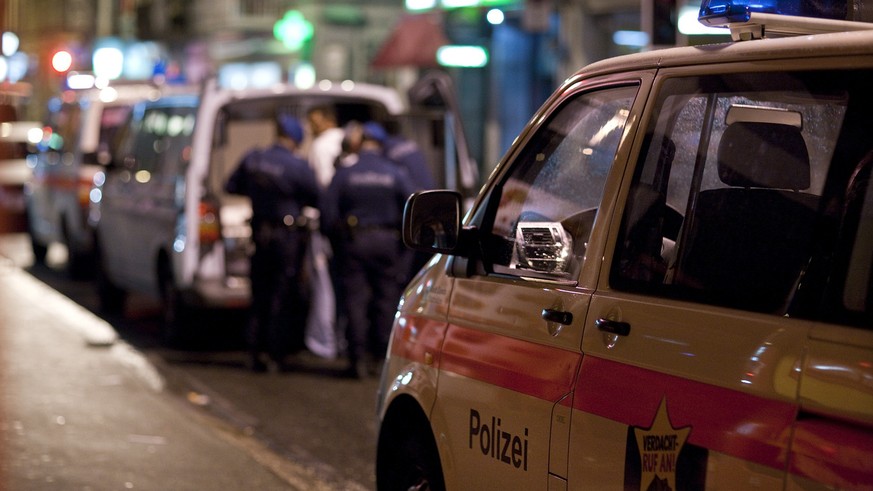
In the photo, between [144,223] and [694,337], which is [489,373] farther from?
[144,223]

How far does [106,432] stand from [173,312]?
3.10 meters

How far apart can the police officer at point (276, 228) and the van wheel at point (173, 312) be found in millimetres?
864

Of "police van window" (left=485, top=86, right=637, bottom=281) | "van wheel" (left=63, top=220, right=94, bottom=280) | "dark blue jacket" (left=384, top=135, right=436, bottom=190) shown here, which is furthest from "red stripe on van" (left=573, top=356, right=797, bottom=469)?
"van wheel" (left=63, top=220, right=94, bottom=280)

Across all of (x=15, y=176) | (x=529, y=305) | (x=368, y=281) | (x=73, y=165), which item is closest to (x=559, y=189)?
(x=529, y=305)

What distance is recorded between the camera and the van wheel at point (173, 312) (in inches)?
425

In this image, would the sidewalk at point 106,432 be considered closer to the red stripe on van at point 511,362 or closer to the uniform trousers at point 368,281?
the uniform trousers at point 368,281

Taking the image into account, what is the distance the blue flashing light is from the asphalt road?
12.4 feet

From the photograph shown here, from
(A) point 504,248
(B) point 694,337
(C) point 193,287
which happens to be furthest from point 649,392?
(C) point 193,287

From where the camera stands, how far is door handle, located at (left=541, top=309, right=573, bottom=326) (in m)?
3.70

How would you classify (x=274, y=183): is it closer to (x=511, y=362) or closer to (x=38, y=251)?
(x=511, y=362)

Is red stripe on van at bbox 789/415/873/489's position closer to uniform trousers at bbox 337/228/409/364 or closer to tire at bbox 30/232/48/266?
uniform trousers at bbox 337/228/409/364

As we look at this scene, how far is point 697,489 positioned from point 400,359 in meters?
1.93

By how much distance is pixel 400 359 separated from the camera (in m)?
4.88

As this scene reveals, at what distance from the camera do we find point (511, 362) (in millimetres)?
3984
